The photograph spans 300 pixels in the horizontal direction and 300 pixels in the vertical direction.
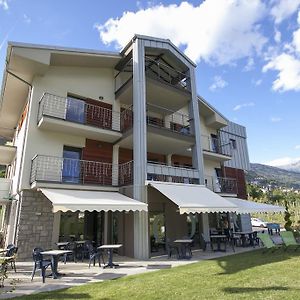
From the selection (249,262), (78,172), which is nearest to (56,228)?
(78,172)

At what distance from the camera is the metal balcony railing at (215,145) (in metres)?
26.6

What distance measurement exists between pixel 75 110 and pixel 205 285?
13.7 meters

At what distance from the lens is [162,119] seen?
73.8ft

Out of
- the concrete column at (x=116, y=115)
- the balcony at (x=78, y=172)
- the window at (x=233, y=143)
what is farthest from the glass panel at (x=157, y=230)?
the window at (x=233, y=143)

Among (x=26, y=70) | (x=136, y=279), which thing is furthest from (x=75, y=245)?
(x=26, y=70)

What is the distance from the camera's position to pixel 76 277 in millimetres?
10422

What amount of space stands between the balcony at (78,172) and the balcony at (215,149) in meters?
9.51

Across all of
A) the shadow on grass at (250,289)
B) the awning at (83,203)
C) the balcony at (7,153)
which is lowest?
the shadow on grass at (250,289)

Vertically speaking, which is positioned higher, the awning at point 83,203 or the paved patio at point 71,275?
the awning at point 83,203

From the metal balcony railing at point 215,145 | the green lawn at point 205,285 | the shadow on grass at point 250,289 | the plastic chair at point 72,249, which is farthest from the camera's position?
the metal balcony railing at point 215,145

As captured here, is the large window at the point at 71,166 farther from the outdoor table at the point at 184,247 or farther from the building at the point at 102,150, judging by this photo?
the outdoor table at the point at 184,247

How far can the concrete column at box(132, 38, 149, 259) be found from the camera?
1473 centimetres

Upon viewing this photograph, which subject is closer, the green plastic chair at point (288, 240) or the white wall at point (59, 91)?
the green plastic chair at point (288, 240)

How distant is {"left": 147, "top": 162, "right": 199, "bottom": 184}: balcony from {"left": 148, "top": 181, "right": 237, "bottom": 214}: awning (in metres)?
0.98
